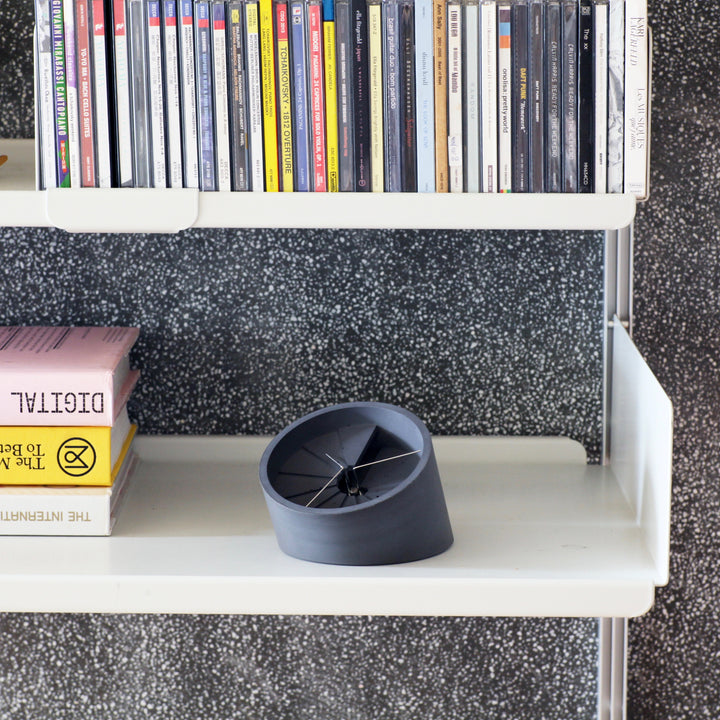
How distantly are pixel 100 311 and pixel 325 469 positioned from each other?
1.13 feet

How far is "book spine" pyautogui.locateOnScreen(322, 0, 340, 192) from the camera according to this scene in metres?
0.67

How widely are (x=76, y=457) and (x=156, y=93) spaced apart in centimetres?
32

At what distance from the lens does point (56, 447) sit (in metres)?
0.75

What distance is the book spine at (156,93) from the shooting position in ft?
2.18

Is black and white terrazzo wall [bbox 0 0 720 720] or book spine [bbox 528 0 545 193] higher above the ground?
book spine [bbox 528 0 545 193]

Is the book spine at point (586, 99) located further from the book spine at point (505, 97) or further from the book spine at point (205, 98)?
the book spine at point (205, 98)

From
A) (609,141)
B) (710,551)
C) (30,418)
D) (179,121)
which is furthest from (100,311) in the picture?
(710,551)

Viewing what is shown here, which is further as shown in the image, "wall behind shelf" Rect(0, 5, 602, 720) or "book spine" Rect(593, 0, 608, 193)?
"wall behind shelf" Rect(0, 5, 602, 720)

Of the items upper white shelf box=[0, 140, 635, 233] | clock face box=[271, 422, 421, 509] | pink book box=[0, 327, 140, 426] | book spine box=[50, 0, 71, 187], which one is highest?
book spine box=[50, 0, 71, 187]

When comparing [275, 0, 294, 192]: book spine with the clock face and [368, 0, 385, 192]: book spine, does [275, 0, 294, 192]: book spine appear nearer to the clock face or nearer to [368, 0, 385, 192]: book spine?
[368, 0, 385, 192]: book spine

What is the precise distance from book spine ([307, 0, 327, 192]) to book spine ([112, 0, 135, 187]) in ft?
0.47

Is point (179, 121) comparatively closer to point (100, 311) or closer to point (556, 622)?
point (100, 311)

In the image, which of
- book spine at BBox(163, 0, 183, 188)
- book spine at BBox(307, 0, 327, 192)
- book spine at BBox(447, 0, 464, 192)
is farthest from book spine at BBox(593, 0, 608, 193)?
book spine at BBox(163, 0, 183, 188)

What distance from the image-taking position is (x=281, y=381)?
94 cm
